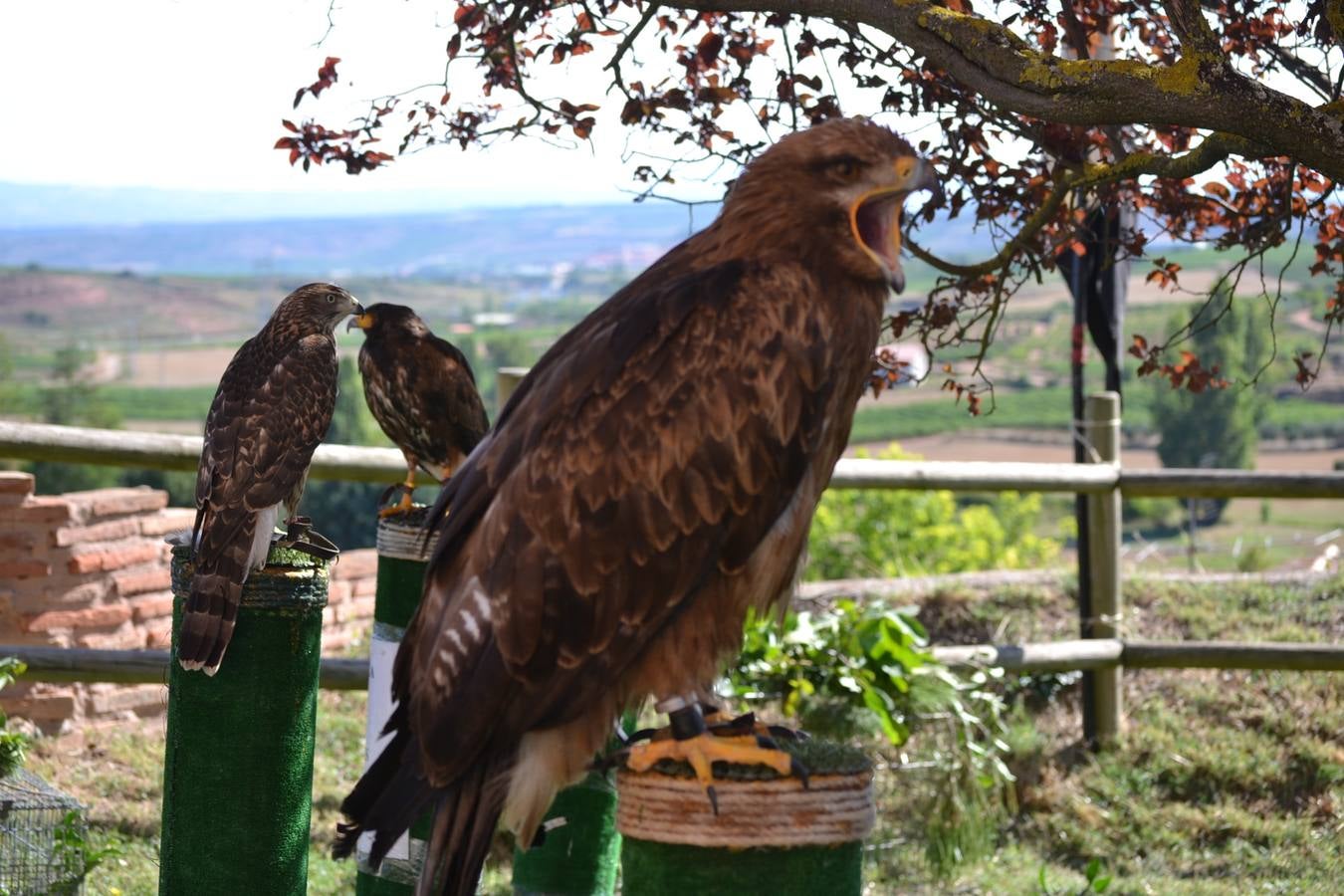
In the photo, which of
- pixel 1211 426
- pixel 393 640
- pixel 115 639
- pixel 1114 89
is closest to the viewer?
pixel 1114 89

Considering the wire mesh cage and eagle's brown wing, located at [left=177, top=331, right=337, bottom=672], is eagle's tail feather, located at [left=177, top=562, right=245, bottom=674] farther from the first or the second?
the wire mesh cage

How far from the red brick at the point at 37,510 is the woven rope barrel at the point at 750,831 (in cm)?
417

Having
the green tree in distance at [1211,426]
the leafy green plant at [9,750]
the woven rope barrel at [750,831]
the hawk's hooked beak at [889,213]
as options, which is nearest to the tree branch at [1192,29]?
the hawk's hooked beak at [889,213]

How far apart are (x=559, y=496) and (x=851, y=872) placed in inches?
29.4

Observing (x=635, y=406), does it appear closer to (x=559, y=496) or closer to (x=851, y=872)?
(x=559, y=496)

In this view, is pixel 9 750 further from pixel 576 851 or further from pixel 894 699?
pixel 894 699

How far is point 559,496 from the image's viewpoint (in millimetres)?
2496

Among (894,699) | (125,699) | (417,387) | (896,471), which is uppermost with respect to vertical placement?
(417,387)

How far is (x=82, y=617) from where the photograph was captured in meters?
6.16

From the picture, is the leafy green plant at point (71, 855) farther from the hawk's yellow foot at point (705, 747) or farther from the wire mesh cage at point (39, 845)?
the hawk's yellow foot at point (705, 747)

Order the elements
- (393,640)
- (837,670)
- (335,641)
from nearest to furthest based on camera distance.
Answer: (393,640), (837,670), (335,641)

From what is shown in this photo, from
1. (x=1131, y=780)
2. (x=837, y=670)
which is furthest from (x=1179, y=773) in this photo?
(x=837, y=670)

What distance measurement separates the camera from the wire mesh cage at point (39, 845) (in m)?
3.62

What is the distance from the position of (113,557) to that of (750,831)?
451 centimetres
